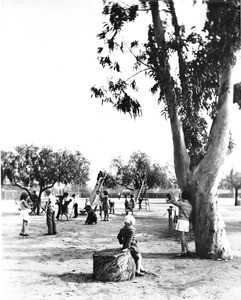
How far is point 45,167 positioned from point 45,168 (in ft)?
0.19

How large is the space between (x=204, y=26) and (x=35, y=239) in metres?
8.24

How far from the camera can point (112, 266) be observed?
247 inches

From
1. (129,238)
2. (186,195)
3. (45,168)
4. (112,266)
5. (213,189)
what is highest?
(45,168)

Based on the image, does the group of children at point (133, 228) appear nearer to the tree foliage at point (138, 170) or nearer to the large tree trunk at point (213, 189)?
the large tree trunk at point (213, 189)

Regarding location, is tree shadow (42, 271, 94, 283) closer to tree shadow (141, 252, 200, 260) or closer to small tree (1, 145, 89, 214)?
tree shadow (141, 252, 200, 260)

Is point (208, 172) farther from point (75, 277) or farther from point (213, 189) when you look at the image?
point (75, 277)

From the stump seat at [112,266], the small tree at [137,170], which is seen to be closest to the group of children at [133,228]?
the stump seat at [112,266]

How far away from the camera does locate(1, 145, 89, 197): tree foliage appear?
57.2ft

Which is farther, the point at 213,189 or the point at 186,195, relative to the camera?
the point at 186,195

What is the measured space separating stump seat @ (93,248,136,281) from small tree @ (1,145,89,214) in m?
10.9

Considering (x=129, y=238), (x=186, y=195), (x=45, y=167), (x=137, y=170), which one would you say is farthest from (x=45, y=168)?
(x=137, y=170)

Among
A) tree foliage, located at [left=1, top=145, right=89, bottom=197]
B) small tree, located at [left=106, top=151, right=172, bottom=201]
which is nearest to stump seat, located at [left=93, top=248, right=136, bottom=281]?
tree foliage, located at [left=1, top=145, right=89, bottom=197]

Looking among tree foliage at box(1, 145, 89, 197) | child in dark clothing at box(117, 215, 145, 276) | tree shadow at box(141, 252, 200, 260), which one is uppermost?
tree foliage at box(1, 145, 89, 197)

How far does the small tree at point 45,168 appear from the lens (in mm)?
17438
